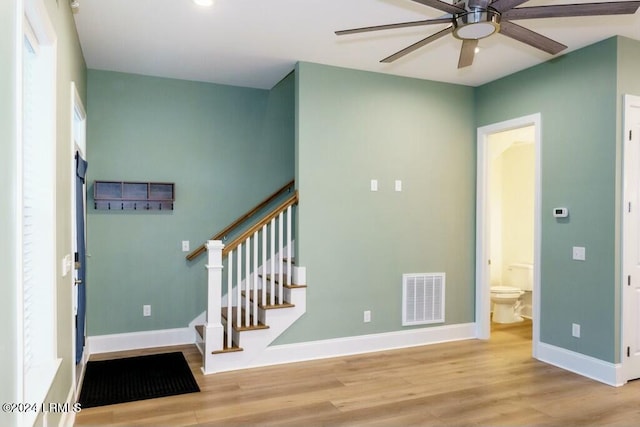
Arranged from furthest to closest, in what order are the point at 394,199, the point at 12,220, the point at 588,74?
the point at 394,199 < the point at 588,74 < the point at 12,220

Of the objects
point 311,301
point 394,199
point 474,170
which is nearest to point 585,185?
point 474,170

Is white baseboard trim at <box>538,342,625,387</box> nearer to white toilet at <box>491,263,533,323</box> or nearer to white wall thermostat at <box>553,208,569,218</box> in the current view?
white wall thermostat at <box>553,208,569,218</box>

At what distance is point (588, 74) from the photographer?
12.9 ft

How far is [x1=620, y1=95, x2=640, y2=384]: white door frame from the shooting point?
369cm

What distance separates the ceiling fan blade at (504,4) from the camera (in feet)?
7.18

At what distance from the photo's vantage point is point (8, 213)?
156 cm

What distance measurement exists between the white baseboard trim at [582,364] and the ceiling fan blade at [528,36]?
267cm

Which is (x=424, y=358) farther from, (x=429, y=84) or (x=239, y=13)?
(x=239, y=13)

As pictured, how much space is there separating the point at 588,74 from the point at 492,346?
285 centimetres

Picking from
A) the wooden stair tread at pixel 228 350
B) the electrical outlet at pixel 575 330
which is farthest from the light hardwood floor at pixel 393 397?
the electrical outlet at pixel 575 330

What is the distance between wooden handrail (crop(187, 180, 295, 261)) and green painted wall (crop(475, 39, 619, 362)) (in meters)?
2.75

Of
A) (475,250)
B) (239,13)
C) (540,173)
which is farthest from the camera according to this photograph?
(475,250)

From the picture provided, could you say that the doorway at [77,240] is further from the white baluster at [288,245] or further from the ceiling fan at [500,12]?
the ceiling fan at [500,12]

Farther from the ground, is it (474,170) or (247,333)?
Answer: (474,170)
